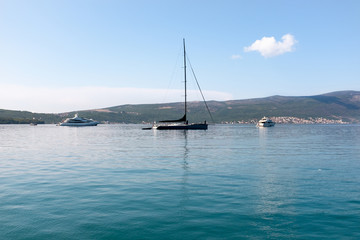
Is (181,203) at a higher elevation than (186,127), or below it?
below

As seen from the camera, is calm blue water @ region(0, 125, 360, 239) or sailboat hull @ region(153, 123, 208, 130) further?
sailboat hull @ region(153, 123, 208, 130)

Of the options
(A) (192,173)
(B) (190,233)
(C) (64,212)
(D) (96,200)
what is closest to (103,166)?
(A) (192,173)

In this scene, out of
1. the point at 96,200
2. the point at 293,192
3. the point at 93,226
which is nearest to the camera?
the point at 93,226

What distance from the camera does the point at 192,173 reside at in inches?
871

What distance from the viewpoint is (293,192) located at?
15.9 m

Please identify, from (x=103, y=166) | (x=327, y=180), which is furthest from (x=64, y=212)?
(x=327, y=180)

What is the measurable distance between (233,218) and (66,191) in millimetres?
9829

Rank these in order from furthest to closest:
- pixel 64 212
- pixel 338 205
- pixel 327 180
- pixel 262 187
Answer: pixel 327 180 → pixel 262 187 → pixel 338 205 → pixel 64 212

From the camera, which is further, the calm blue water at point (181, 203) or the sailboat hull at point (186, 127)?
the sailboat hull at point (186, 127)

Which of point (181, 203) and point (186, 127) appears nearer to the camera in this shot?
point (181, 203)

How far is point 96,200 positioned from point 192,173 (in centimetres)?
917

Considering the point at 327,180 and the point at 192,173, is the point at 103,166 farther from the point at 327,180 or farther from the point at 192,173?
the point at 327,180

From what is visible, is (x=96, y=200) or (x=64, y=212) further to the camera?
(x=96, y=200)

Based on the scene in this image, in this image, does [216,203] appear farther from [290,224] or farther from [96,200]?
[96,200]
